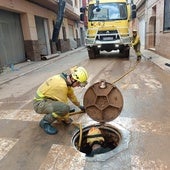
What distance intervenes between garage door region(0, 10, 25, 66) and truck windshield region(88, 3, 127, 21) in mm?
4490

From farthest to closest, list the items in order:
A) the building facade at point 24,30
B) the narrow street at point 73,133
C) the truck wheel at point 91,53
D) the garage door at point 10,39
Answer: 1. the truck wheel at point 91,53
2. the building facade at point 24,30
3. the garage door at point 10,39
4. the narrow street at point 73,133

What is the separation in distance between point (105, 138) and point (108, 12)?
390 inches

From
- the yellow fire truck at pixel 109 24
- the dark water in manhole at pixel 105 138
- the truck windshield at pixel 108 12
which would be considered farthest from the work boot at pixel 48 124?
the truck windshield at pixel 108 12

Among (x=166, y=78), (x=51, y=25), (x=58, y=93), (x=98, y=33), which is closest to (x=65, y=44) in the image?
(x=51, y=25)

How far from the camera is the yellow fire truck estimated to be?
12023 mm

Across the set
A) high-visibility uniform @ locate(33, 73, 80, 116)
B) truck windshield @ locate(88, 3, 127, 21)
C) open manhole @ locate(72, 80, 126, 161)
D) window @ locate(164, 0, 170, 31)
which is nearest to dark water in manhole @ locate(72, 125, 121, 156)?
open manhole @ locate(72, 80, 126, 161)

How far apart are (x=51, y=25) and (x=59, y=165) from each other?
1683 cm

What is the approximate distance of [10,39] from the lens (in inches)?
496

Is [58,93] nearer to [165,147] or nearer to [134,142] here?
[134,142]

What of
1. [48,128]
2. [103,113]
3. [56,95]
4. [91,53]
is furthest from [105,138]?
[91,53]

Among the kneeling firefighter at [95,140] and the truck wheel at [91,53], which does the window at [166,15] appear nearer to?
the truck wheel at [91,53]

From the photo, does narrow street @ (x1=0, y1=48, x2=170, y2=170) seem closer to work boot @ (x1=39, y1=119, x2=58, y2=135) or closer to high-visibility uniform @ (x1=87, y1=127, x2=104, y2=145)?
work boot @ (x1=39, y1=119, x2=58, y2=135)

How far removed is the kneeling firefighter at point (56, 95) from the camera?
3479 mm

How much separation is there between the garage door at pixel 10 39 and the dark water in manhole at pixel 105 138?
9086mm
